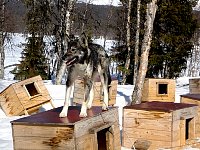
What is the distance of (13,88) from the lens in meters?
11.5

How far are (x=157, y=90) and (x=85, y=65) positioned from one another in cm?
822

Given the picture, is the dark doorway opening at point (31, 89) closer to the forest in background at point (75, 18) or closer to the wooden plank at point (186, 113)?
the forest in background at point (75, 18)

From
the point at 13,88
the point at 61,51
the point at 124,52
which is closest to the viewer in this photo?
the point at 13,88

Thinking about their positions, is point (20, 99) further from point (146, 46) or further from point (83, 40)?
point (83, 40)

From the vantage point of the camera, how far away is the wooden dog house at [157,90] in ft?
43.5

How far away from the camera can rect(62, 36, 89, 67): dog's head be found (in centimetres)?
509

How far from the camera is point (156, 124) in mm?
8016

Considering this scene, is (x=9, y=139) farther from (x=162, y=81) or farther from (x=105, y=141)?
(x=162, y=81)

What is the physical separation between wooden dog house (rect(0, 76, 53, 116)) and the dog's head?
21.7 ft

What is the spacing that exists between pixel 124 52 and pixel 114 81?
50.2ft

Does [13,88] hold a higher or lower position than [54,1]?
lower

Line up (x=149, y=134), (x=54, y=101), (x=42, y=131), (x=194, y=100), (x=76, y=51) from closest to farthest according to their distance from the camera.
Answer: (x=76, y=51) → (x=42, y=131) → (x=149, y=134) → (x=194, y=100) → (x=54, y=101)

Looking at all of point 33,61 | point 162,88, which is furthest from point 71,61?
point 33,61

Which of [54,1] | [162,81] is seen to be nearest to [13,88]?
[162,81]
